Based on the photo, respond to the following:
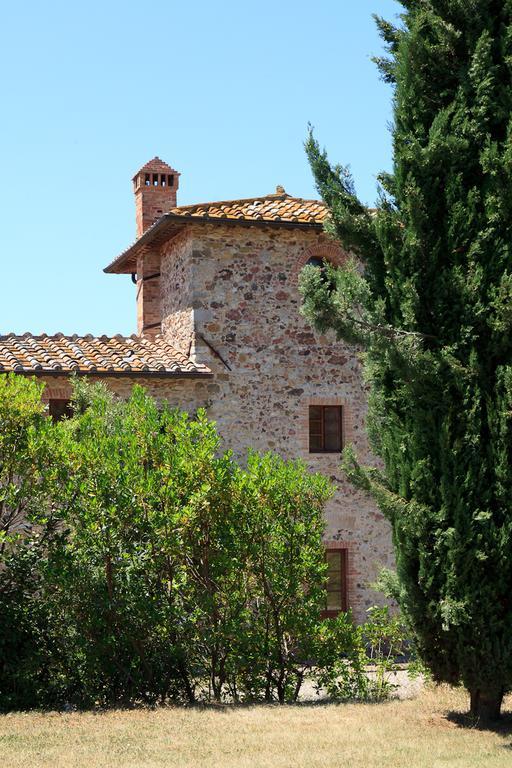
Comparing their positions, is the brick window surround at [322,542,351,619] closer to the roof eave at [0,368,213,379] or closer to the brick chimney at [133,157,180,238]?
the roof eave at [0,368,213,379]

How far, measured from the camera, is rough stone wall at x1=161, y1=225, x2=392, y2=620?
16219 mm

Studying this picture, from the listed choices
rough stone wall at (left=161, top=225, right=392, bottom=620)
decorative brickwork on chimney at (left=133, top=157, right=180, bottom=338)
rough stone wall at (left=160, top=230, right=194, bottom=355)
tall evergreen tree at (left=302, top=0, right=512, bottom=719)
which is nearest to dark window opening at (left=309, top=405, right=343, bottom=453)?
rough stone wall at (left=161, top=225, right=392, bottom=620)

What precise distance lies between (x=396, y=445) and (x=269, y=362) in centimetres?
688

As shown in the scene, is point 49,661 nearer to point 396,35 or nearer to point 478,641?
point 478,641

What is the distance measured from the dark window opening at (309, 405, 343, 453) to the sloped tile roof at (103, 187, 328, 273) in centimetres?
297

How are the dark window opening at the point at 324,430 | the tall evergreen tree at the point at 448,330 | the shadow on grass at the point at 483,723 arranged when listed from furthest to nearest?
1. the dark window opening at the point at 324,430
2. the shadow on grass at the point at 483,723
3. the tall evergreen tree at the point at 448,330

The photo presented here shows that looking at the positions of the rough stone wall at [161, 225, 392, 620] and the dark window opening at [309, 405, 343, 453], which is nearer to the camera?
the rough stone wall at [161, 225, 392, 620]

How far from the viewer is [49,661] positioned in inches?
432

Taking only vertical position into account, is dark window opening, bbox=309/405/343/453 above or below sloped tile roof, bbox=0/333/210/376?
below

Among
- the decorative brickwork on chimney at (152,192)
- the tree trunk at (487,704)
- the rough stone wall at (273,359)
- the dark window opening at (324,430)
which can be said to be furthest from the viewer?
the decorative brickwork on chimney at (152,192)

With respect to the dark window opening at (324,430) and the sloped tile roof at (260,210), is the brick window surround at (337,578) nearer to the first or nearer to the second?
the dark window opening at (324,430)

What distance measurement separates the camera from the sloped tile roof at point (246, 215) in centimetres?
1611

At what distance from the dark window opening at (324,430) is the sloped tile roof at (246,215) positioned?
297 centimetres

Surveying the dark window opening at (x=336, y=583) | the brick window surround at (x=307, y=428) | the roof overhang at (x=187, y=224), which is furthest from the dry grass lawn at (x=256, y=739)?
the roof overhang at (x=187, y=224)
